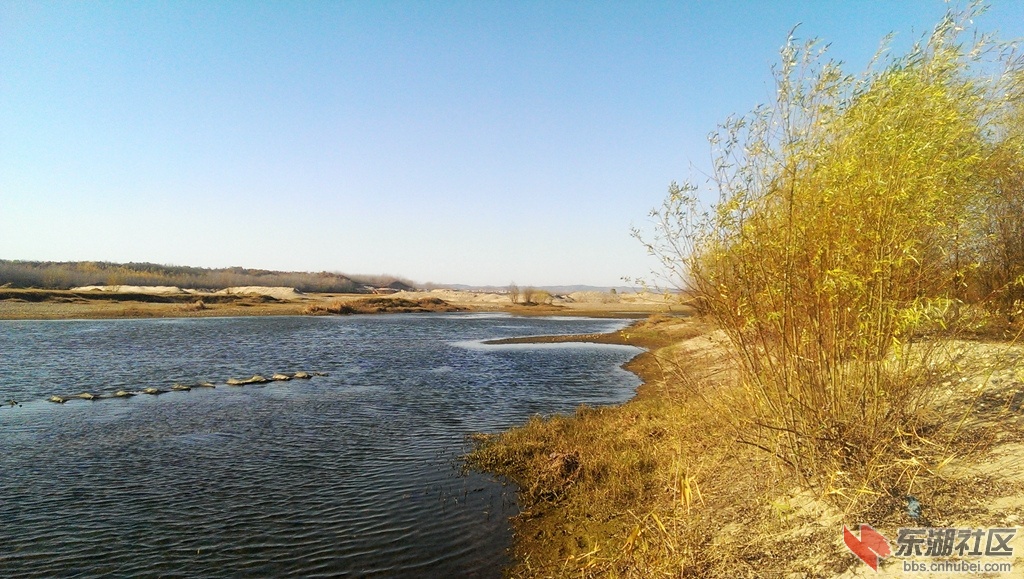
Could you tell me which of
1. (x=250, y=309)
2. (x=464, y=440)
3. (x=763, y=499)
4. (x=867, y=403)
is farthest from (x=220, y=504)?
(x=250, y=309)

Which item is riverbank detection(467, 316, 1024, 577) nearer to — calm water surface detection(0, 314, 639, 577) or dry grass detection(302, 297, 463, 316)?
calm water surface detection(0, 314, 639, 577)

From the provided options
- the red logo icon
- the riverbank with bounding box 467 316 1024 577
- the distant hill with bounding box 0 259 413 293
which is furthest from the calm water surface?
the distant hill with bounding box 0 259 413 293

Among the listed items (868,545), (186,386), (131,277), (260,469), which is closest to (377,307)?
(131,277)

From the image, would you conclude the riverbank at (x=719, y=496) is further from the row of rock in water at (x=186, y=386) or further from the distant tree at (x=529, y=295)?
the distant tree at (x=529, y=295)

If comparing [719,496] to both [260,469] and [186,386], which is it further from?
[186,386]

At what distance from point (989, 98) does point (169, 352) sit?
4056cm

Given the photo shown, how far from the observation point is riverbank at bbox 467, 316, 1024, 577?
540cm

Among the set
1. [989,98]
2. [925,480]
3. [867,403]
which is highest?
[989,98]

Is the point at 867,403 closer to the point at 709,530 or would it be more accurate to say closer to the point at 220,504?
the point at 709,530

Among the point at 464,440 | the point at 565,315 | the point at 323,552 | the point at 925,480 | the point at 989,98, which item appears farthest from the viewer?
the point at 565,315

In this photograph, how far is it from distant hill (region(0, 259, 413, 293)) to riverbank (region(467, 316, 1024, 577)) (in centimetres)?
11503

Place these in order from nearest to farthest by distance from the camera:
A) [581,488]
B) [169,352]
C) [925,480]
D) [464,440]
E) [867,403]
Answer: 1. [925,480]
2. [867,403]
3. [581,488]
4. [464,440]
5. [169,352]

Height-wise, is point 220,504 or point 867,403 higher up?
point 867,403

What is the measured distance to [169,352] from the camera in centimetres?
3300
